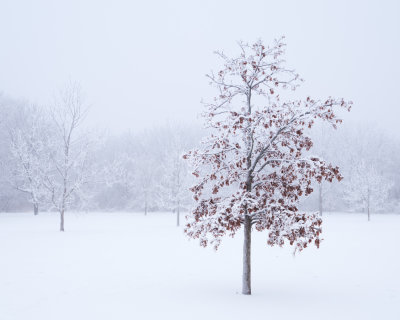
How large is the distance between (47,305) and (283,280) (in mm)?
6955

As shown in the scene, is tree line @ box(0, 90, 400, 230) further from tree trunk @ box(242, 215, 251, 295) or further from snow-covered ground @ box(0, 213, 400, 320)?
tree trunk @ box(242, 215, 251, 295)

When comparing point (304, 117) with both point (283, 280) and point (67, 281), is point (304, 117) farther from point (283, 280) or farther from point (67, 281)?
point (67, 281)

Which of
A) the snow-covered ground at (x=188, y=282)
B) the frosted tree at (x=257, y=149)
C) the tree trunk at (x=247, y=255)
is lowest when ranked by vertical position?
the snow-covered ground at (x=188, y=282)

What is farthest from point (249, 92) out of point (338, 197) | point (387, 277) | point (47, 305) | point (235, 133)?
point (338, 197)

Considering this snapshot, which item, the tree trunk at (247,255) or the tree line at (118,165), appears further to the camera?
the tree line at (118,165)

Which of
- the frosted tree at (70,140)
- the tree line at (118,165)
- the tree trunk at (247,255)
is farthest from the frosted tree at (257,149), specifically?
the frosted tree at (70,140)

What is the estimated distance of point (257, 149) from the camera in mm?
9336

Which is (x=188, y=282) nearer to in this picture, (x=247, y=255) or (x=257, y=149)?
(x=247, y=255)

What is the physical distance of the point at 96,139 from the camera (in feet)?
87.6

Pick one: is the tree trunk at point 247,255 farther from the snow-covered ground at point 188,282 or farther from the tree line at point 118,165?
the tree line at point 118,165

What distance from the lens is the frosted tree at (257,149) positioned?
325 inches

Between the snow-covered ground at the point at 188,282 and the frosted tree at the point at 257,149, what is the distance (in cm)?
144

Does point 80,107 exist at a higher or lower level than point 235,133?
higher

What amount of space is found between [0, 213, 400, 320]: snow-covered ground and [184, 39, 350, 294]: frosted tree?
144 cm
